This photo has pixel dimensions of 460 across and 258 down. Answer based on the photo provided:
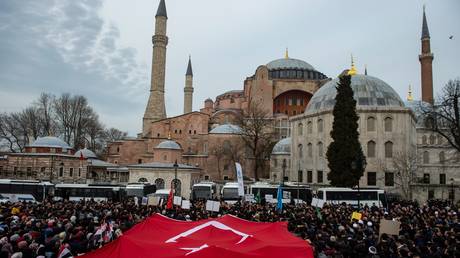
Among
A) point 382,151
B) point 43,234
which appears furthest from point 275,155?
point 43,234

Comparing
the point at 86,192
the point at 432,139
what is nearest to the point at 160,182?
the point at 86,192

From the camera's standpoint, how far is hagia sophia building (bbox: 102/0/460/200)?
110 feet

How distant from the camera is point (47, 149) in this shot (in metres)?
41.4

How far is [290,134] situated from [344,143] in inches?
757

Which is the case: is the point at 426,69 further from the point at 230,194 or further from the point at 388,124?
the point at 230,194

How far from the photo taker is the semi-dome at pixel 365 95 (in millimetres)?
34500

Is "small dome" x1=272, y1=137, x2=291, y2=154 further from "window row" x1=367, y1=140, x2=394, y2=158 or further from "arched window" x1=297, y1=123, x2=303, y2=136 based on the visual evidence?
"window row" x1=367, y1=140, x2=394, y2=158

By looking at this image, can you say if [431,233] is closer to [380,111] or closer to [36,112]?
[380,111]

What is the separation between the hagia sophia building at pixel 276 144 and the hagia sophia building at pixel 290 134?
0.29ft

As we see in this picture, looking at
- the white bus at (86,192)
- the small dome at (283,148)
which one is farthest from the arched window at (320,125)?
the white bus at (86,192)

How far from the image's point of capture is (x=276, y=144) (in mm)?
47906

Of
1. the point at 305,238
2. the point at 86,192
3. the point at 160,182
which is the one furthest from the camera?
the point at 160,182

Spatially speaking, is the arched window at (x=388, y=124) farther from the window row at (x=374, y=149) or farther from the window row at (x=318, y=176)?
the window row at (x=318, y=176)

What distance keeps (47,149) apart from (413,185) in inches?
1351
